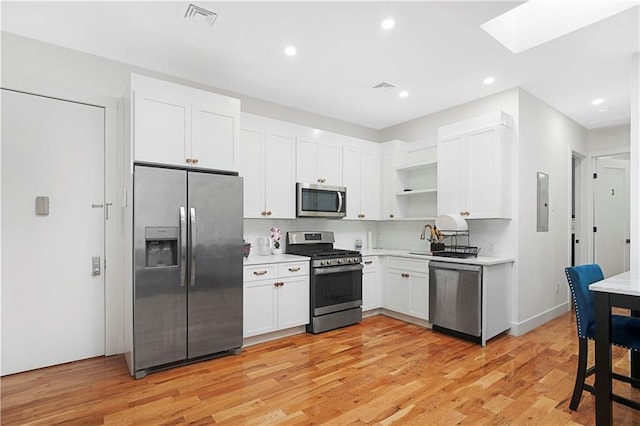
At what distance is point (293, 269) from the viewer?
12.5 feet

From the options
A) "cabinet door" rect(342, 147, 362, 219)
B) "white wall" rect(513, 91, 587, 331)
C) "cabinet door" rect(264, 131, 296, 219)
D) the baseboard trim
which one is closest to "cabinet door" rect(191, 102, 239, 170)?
"cabinet door" rect(264, 131, 296, 219)

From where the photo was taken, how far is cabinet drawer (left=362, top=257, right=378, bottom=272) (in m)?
4.50

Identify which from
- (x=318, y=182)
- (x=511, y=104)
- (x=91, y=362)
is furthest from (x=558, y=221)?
(x=91, y=362)

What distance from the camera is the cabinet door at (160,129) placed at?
288 cm

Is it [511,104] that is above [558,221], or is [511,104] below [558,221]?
above

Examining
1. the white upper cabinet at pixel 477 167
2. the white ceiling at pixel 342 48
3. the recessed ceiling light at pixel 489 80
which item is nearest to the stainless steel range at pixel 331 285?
the white upper cabinet at pixel 477 167

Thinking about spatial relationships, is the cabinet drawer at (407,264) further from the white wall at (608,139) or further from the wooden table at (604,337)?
the white wall at (608,139)

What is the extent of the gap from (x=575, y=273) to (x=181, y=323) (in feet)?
10.1

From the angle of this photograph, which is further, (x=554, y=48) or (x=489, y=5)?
(x=554, y=48)

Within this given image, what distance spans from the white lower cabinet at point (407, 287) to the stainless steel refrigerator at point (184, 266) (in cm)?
215

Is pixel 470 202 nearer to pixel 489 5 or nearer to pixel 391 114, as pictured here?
pixel 391 114

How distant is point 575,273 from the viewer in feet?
7.62

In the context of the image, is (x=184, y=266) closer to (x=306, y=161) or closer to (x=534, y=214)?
(x=306, y=161)

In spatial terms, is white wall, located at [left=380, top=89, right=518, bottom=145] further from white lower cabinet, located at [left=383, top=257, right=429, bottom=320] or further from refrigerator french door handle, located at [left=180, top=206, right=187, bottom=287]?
refrigerator french door handle, located at [left=180, top=206, right=187, bottom=287]
